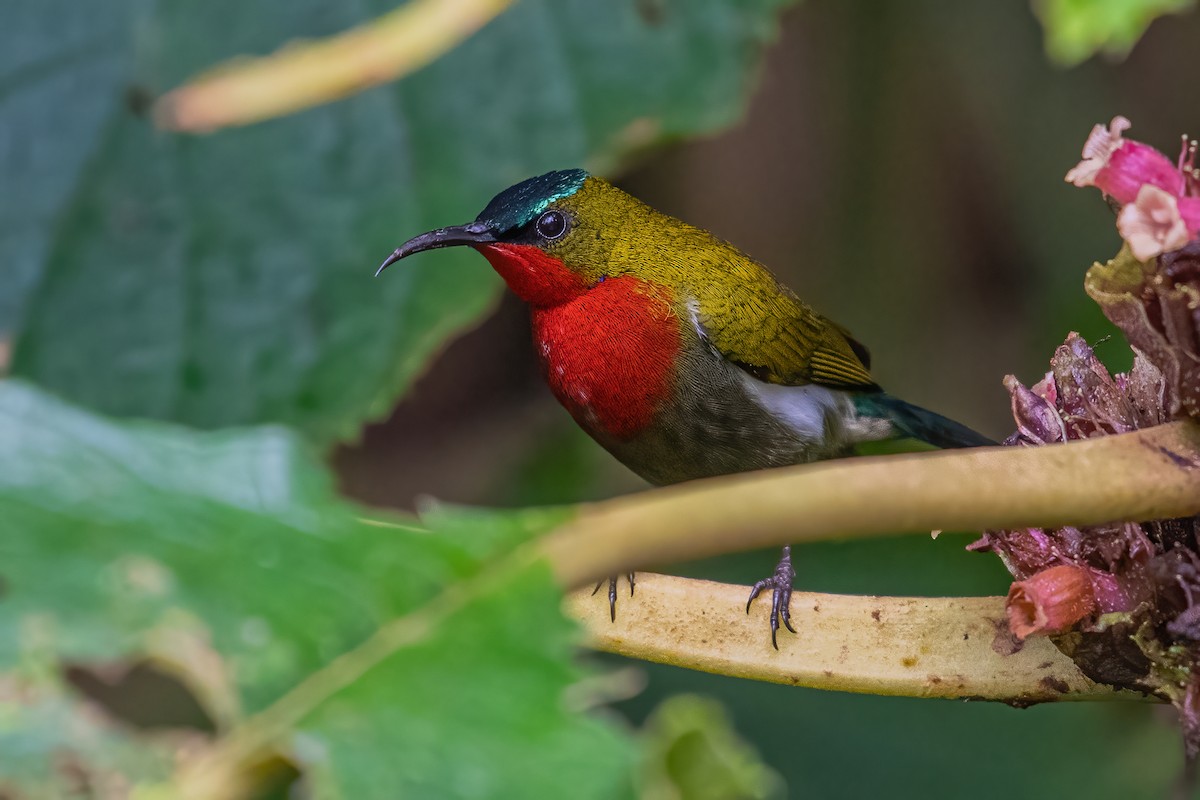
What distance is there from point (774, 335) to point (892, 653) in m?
1.46

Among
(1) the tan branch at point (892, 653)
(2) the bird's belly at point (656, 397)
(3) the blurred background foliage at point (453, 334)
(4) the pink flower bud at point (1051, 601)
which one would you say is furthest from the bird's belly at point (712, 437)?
(4) the pink flower bud at point (1051, 601)

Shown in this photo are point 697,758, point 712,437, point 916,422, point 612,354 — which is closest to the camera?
point 697,758

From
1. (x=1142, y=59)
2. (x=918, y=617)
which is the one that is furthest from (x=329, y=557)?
(x=1142, y=59)

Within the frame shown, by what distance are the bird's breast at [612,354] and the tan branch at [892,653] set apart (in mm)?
1039

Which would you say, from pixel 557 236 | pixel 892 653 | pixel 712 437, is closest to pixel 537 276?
pixel 557 236

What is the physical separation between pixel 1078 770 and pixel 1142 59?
1.60 meters

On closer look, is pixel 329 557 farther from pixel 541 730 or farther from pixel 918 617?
pixel 918 617

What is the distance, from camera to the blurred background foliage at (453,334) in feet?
2.44

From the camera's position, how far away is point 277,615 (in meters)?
0.77

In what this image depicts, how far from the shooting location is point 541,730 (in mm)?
704

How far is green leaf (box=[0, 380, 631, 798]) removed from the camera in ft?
2.31

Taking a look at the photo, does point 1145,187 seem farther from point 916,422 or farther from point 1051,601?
point 916,422

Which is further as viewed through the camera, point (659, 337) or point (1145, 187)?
point (659, 337)

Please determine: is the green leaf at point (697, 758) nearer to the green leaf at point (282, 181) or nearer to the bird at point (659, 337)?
the green leaf at point (282, 181)
